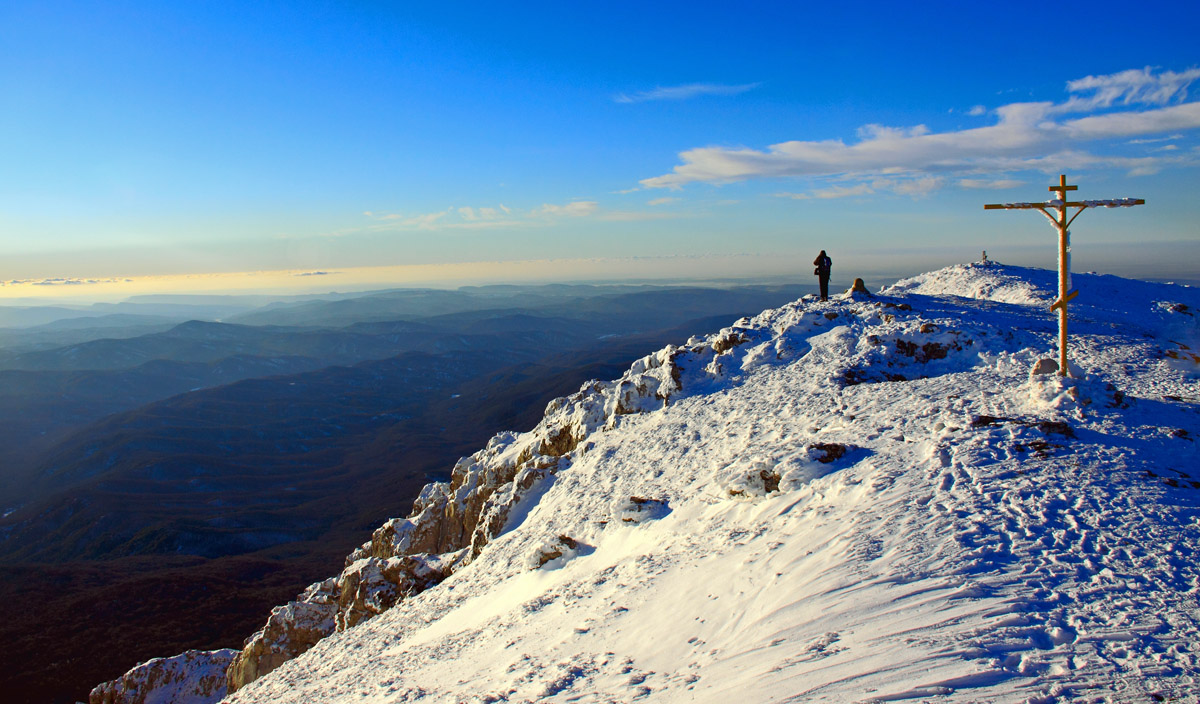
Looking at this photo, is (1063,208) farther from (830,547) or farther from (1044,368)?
(830,547)

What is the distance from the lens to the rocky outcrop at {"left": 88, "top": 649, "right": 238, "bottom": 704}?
26453 millimetres

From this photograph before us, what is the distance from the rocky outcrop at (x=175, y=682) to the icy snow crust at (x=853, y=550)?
10576 mm

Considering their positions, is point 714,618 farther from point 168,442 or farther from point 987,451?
point 168,442

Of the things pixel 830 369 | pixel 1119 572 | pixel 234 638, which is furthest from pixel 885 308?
pixel 234 638

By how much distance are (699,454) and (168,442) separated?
20247 centimetres

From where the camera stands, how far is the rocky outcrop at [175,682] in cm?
2645

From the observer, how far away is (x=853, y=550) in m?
10.7

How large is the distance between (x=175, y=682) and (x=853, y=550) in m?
30.8

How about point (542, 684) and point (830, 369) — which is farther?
point (830, 369)

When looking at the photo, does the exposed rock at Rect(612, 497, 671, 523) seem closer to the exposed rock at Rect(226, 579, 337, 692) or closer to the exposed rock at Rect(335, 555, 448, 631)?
the exposed rock at Rect(335, 555, 448, 631)

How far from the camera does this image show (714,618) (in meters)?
10.5

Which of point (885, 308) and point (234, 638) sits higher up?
point (885, 308)

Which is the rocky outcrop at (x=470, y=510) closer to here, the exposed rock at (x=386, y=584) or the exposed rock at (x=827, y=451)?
the exposed rock at (x=386, y=584)

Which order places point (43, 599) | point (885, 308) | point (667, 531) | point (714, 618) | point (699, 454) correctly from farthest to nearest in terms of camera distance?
1. point (43, 599)
2. point (885, 308)
3. point (699, 454)
4. point (667, 531)
5. point (714, 618)
